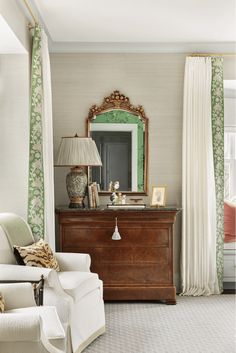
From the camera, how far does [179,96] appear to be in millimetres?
6379

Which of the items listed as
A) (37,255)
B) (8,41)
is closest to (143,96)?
(8,41)

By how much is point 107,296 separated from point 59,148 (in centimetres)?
149

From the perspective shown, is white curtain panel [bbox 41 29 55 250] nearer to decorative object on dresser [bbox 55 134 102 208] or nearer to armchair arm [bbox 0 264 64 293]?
decorative object on dresser [bbox 55 134 102 208]

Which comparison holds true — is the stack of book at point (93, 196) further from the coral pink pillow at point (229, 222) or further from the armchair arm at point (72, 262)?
the coral pink pillow at point (229, 222)

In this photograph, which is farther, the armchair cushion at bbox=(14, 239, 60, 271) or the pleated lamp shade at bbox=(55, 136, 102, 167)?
the pleated lamp shade at bbox=(55, 136, 102, 167)

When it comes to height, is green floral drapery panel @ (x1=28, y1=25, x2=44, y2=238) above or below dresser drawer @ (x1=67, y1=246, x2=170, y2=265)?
above

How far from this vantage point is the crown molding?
631 cm

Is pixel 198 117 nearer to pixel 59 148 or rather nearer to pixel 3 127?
pixel 59 148

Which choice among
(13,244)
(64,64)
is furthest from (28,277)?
(64,64)

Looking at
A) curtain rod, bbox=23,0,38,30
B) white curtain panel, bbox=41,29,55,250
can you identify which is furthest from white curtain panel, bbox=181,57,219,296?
curtain rod, bbox=23,0,38,30

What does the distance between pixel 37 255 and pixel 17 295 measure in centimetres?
91

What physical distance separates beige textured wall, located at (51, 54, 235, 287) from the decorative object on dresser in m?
0.41

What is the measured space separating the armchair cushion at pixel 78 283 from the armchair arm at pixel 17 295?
612 millimetres

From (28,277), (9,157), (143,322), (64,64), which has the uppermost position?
(64,64)
